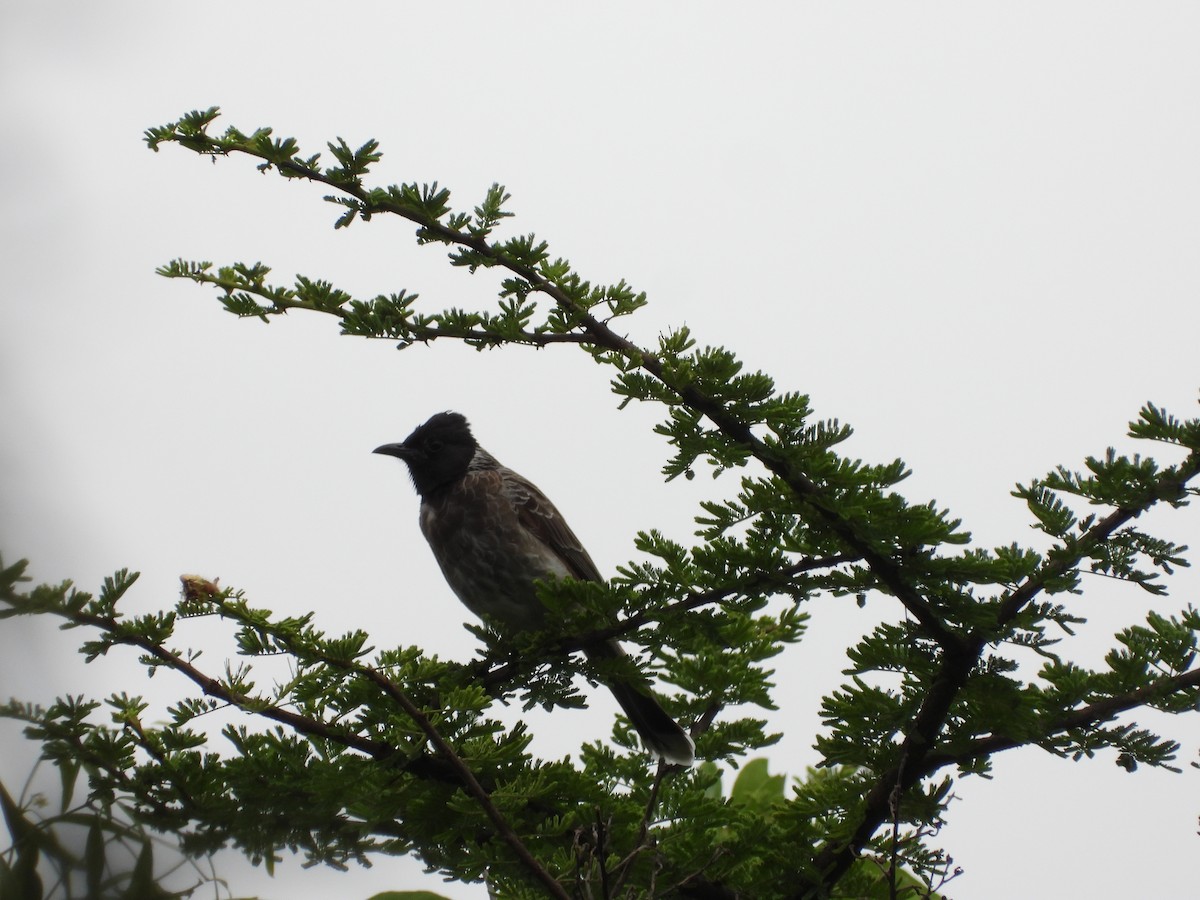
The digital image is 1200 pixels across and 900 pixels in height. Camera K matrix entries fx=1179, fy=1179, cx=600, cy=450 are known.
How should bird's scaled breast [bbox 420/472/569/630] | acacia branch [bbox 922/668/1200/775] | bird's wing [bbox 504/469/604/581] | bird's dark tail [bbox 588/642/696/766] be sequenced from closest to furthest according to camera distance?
acacia branch [bbox 922/668/1200/775] < bird's dark tail [bbox 588/642/696/766] < bird's scaled breast [bbox 420/472/569/630] < bird's wing [bbox 504/469/604/581]

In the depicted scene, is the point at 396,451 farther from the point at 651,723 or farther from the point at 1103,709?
the point at 1103,709

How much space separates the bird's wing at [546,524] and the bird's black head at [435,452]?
0.35m

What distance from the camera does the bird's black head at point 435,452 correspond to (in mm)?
6586

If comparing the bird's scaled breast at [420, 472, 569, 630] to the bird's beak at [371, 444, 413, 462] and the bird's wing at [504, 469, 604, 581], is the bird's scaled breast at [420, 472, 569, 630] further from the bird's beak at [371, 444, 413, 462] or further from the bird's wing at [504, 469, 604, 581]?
the bird's beak at [371, 444, 413, 462]

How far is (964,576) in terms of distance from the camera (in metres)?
2.60

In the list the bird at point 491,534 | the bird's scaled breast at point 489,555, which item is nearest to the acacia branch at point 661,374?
the bird at point 491,534

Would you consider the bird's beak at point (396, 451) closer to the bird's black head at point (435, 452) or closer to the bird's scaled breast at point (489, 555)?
the bird's black head at point (435, 452)

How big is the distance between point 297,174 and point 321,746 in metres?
1.36

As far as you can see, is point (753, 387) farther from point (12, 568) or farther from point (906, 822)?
point (12, 568)

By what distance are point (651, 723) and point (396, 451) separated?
8.66ft

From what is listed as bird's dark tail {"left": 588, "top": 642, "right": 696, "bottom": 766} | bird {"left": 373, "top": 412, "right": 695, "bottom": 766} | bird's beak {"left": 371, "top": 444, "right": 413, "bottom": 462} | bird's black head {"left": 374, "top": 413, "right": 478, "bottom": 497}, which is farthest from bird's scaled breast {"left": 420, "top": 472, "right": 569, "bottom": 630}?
bird's dark tail {"left": 588, "top": 642, "right": 696, "bottom": 766}

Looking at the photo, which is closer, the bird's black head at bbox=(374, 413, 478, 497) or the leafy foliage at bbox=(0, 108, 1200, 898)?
the leafy foliage at bbox=(0, 108, 1200, 898)

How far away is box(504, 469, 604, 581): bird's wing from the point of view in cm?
627

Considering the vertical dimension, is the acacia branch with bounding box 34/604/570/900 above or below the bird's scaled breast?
below
